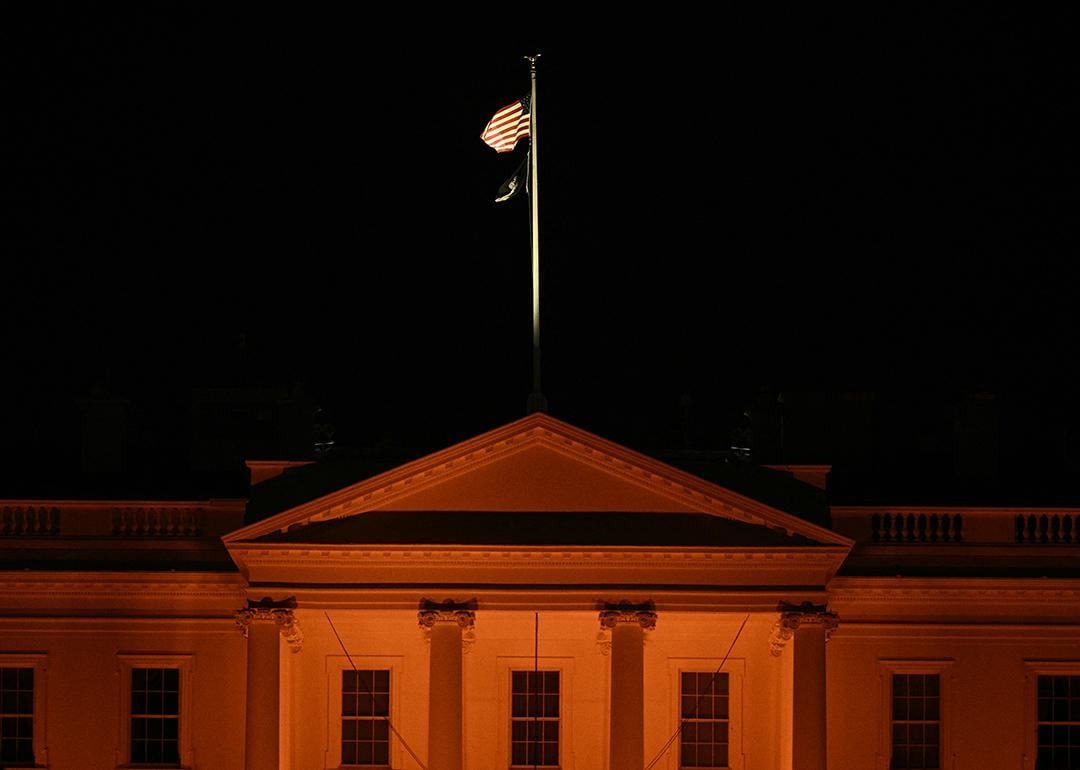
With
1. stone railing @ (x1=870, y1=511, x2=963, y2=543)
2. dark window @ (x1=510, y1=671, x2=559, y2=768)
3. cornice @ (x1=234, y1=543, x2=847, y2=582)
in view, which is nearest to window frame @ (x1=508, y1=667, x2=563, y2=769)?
dark window @ (x1=510, y1=671, x2=559, y2=768)

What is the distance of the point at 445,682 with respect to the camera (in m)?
27.1

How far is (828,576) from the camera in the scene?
2759cm

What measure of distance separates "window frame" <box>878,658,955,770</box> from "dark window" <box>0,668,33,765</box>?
13869mm

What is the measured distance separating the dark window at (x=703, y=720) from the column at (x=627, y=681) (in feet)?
6.54

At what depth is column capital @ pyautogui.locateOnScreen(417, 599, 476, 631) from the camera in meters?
27.0

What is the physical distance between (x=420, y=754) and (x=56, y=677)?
6.04 meters

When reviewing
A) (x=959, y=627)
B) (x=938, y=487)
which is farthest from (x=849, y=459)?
(x=959, y=627)

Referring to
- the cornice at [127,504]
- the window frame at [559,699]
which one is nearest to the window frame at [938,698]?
the window frame at [559,699]

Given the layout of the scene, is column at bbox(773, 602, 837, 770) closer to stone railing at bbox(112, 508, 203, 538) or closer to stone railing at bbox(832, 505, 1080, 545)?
stone railing at bbox(832, 505, 1080, 545)

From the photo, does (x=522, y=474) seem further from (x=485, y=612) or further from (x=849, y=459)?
(x=849, y=459)

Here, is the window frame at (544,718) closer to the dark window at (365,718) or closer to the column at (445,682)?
the dark window at (365,718)

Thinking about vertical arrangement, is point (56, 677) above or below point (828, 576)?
below

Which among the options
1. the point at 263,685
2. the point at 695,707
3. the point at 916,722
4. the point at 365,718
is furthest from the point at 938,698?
the point at 263,685

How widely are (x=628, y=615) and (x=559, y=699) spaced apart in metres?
3.00
